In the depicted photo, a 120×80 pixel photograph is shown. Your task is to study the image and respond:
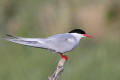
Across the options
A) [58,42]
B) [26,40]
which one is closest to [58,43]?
[58,42]

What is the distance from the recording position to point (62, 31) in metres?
6.83

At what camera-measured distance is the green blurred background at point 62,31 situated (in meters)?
5.09

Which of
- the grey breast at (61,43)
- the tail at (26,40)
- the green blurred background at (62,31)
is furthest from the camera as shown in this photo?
the green blurred background at (62,31)

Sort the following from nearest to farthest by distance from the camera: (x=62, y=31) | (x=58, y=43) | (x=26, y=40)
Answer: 1. (x=26, y=40)
2. (x=58, y=43)
3. (x=62, y=31)

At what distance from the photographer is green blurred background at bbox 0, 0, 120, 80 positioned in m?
5.09

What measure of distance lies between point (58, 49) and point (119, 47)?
2.27 metres

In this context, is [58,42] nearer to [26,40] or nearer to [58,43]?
[58,43]

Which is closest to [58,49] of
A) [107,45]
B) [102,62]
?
[102,62]

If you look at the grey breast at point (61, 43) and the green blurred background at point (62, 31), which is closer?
the grey breast at point (61, 43)

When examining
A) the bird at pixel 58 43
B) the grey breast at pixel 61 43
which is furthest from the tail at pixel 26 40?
the grey breast at pixel 61 43

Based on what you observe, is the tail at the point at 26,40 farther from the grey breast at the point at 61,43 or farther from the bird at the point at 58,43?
the grey breast at the point at 61,43

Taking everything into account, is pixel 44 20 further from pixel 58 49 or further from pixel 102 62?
pixel 58 49

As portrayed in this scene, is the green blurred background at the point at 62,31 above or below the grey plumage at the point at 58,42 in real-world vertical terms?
below

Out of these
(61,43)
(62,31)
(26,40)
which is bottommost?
(62,31)
